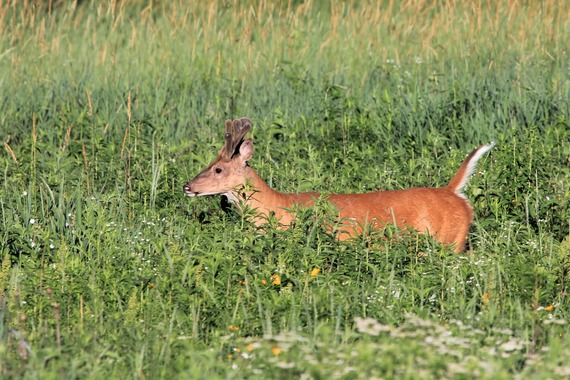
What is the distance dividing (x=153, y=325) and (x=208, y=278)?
0.65m

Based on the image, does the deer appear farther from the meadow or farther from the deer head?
the meadow

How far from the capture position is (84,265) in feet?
16.9

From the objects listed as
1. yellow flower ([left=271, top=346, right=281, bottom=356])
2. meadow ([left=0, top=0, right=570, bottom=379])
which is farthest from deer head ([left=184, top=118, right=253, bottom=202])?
yellow flower ([left=271, top=346, right=281, bottom=356])

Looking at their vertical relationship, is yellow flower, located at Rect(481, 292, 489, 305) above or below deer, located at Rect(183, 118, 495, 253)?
below

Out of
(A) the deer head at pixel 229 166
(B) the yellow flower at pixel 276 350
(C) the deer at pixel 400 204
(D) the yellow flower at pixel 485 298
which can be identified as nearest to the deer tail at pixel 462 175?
(C) the deer at pixel 400 204

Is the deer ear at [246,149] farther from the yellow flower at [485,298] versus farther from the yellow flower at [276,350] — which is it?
the yellow flower at [276,350]

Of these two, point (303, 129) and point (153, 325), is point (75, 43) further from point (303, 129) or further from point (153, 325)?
point (153, 325)

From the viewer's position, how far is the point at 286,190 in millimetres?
7031

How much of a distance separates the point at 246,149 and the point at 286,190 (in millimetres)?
432

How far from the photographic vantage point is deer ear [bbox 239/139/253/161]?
22.3ft

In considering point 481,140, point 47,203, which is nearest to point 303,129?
point 481,140

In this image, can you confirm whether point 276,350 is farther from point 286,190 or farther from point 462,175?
point 286,190

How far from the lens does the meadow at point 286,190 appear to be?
3.76m

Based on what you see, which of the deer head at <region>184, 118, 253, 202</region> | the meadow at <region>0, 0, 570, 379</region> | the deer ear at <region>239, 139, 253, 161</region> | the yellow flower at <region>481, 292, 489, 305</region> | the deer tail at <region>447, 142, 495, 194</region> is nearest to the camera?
the meadow at <region>0, 0, 570, 379</region>
